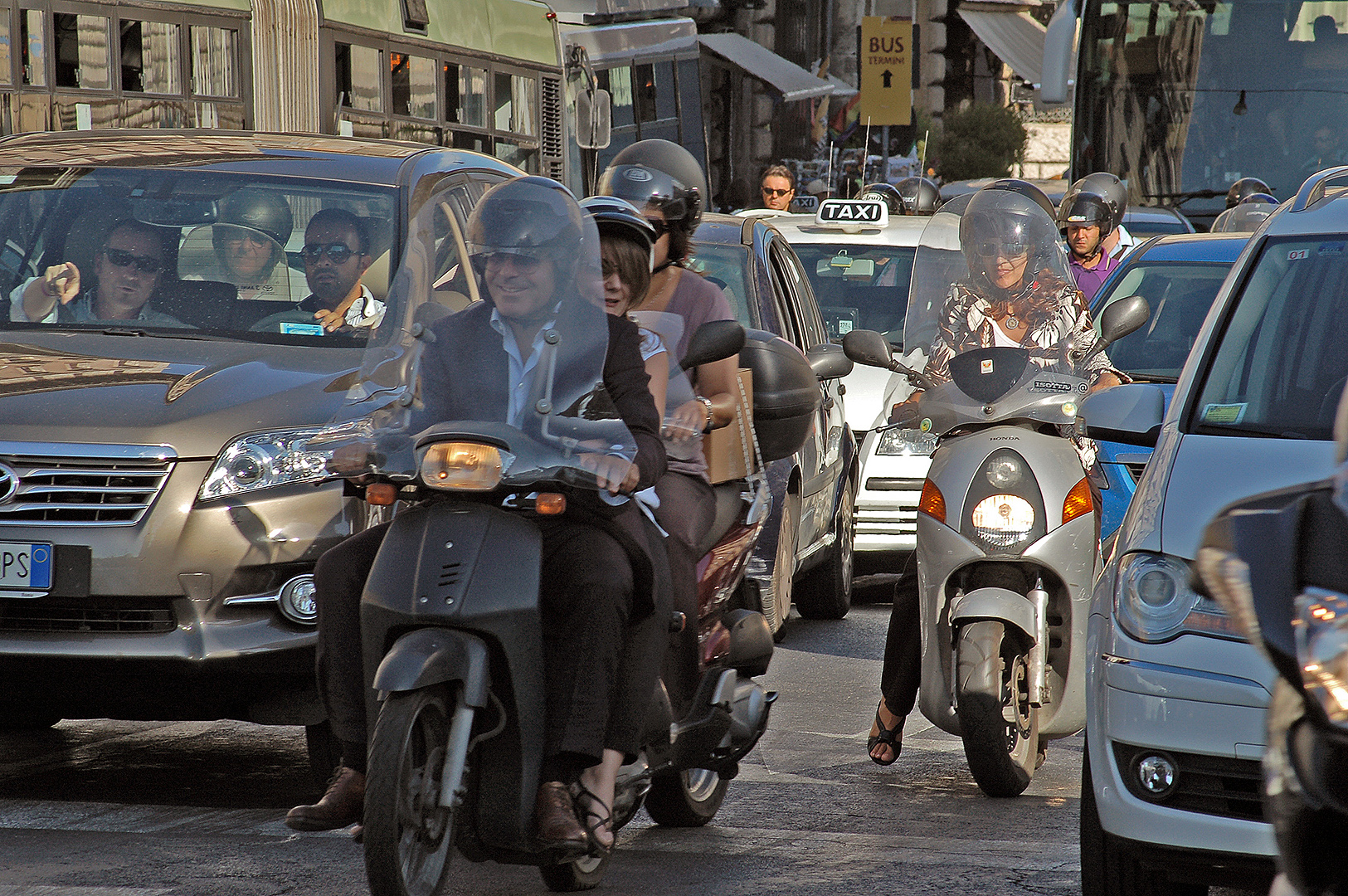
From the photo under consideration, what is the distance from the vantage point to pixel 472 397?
4.27 m

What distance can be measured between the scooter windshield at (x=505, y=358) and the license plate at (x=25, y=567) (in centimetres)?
126

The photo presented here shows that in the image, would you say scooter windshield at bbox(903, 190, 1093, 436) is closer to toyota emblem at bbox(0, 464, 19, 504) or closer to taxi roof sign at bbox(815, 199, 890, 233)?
toyota emblem at bbox(0, 464, 19, 504)

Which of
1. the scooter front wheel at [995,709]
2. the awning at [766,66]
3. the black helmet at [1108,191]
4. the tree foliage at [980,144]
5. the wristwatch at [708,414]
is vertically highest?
the awning at [766,66]

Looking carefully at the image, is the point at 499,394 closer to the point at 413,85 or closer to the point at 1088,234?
the point at 1088,234

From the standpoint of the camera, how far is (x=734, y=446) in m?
5.33

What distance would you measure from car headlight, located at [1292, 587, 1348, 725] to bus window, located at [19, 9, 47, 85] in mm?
9310

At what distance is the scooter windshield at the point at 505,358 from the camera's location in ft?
13.7

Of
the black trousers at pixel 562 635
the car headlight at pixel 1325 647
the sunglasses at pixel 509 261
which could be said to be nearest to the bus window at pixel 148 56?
the sunglasses at pixel 509 261

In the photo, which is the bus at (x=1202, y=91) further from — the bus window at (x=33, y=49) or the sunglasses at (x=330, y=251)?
the sunglasses at (x=330, y=251)

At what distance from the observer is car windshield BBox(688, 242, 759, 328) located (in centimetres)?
951

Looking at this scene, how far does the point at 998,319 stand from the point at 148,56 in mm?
6037

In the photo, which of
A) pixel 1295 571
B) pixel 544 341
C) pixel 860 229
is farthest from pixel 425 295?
pixel 860 229

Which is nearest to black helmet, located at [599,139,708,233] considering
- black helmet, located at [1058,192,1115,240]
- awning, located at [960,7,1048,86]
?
black helmet, located at [1058,192,1115,240]

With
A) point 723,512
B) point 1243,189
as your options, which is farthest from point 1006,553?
point 1243,189
